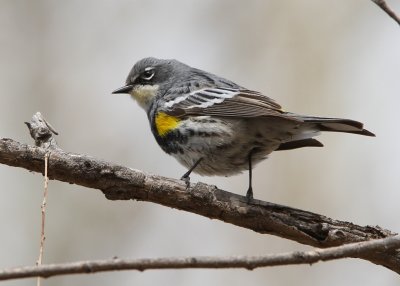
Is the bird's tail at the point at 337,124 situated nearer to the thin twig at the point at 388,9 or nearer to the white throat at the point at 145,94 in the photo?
the thin twig at the point at 388,9

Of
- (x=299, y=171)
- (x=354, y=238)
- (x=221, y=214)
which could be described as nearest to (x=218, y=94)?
(x=221, y=214)

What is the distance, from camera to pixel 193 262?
3.03m

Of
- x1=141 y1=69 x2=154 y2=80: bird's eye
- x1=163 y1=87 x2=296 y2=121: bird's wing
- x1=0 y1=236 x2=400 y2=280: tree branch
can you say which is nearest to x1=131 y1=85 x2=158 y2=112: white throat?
x1=141 y1=69 x2=154 y2=80: bird's eye

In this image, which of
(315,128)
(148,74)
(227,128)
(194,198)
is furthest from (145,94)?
(194,198)

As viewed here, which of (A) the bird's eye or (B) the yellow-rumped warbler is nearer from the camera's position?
(B) the yellow-rumped warbler

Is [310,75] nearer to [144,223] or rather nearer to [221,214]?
[144,223]

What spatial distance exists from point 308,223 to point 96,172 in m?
1.61

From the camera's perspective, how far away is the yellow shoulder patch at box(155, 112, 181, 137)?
6.36 m

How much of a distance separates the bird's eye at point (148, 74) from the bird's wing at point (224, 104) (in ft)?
2.95

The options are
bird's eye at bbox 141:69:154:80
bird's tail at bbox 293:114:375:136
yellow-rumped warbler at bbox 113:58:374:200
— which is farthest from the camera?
bird's eye at bbox 141:69:154:80

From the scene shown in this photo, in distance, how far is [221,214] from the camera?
5.32 meters

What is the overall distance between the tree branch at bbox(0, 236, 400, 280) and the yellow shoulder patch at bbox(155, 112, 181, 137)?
3182mm

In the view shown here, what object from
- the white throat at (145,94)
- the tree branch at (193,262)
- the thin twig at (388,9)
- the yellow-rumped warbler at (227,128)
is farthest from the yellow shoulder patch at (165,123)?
the tree branch at (193,262)

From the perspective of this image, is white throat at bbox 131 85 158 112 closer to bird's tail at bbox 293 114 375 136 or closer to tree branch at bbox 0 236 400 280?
bird's tail at bbox 293 114 375 136
